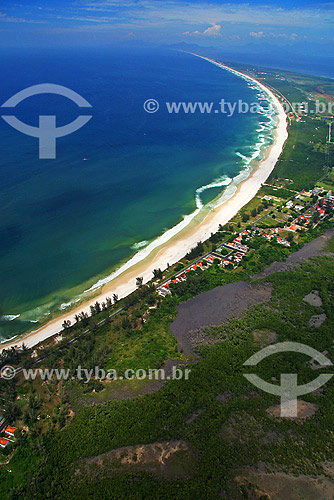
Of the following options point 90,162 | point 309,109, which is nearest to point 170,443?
point 90,162

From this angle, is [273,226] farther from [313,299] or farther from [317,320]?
[317,320]

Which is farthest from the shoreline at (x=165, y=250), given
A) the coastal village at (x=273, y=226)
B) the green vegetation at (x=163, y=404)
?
the coastal village at (x=273, y=226)

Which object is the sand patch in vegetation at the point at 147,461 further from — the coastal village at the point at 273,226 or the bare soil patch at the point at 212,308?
the coastal village at the point at 273,226

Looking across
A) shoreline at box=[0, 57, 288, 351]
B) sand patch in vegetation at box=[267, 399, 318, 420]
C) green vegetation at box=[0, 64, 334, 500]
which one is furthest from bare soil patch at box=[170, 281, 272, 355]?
sand patch in vegetation at box=[267, 399, 318, 420]

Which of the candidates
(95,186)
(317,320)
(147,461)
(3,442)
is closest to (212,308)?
(317,320)

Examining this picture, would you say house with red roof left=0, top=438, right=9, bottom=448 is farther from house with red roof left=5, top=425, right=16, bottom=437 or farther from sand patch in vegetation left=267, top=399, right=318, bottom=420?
sand patch in vegetation left=267, top=399, right=318, bottom=420

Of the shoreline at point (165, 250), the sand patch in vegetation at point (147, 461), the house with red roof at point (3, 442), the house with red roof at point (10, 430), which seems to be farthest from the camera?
the shoreline at point (165, 250)
